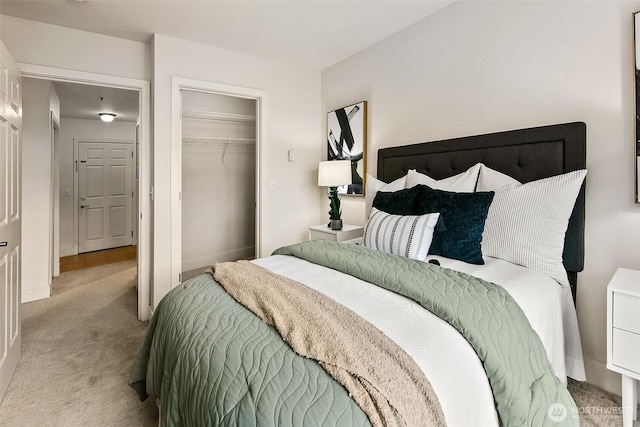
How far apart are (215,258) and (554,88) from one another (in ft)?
13.4

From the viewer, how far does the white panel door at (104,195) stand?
17.8 ft

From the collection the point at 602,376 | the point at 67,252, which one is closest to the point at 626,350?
the point at 602,376

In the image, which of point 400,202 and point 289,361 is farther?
point 400,202

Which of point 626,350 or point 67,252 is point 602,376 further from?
point 67,252

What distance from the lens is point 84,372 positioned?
2.06 metres

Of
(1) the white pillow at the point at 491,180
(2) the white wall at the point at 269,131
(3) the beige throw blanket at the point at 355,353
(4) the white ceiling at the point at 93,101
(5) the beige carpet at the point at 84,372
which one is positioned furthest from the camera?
(4) the white ceiling at the point at 93,101

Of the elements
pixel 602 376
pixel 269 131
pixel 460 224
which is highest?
pixel 269 131

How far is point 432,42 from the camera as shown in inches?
98.6

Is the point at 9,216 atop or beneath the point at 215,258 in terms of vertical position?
atop

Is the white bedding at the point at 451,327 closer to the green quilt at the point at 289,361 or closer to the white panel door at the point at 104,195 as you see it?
the green quilt at the point at 289,361

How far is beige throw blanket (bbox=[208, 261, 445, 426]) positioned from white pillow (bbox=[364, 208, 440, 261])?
2.38 feet

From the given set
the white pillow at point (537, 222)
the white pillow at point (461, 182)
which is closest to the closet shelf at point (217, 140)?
the white pillow at point (461, 182)

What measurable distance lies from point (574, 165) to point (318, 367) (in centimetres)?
181

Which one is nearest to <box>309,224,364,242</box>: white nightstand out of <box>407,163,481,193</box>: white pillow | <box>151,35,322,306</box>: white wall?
<box>151,35,322,306</box>: white wall
